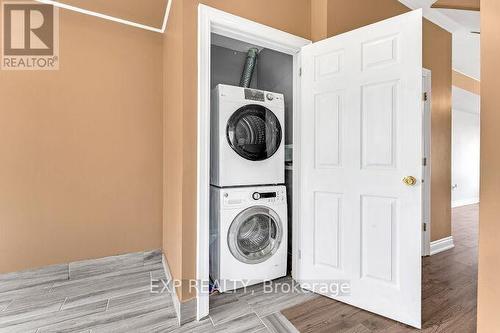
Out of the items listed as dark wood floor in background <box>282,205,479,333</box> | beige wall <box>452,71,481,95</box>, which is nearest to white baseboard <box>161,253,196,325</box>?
dark wood floor in background <box>282,205,479,333</box>

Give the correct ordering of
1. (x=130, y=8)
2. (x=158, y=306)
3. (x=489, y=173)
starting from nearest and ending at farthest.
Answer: (x=489, y=173)
(x=158, y=306)
(x=130, y=8)

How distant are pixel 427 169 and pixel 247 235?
7.32ft

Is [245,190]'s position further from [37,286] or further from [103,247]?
[37,286]

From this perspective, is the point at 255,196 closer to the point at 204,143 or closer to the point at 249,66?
the point at 204,143

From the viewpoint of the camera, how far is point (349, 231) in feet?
5.96

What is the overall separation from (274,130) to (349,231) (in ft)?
3.42

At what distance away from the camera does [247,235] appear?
2.18 m

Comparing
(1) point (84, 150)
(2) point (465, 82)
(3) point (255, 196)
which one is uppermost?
(2) point (465, 82)

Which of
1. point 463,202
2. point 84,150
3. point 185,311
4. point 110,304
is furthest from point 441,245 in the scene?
point 463,202

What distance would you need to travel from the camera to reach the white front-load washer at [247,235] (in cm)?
199

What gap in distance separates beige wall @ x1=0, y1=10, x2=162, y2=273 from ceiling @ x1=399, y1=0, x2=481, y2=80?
291cm

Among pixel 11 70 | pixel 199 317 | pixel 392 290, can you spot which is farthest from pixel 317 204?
pixel 11 70

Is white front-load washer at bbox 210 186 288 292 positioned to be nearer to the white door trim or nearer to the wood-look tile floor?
the wood-look tile floor

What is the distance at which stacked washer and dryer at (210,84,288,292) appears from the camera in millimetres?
2004
